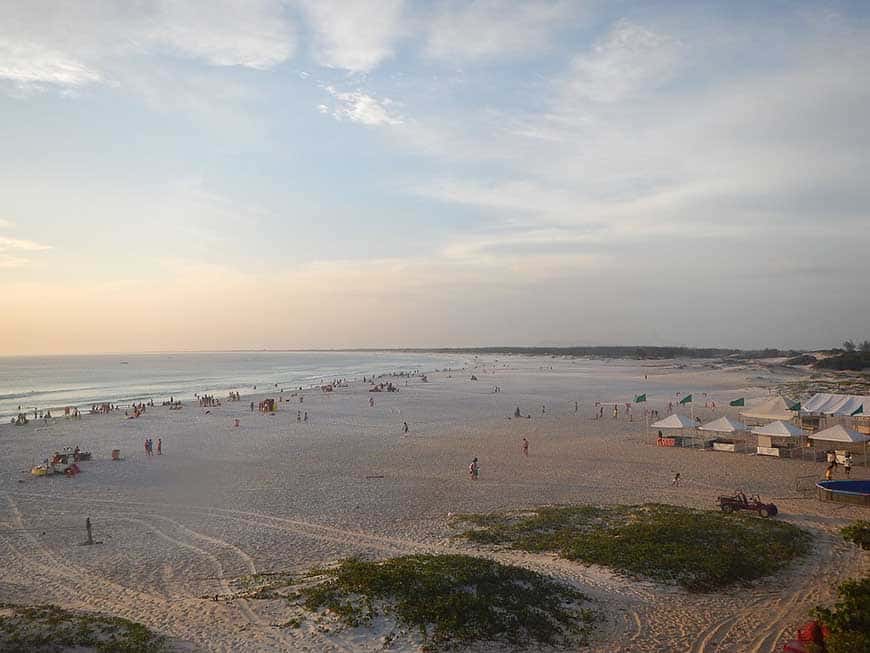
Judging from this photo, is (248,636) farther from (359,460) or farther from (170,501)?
(359,460)

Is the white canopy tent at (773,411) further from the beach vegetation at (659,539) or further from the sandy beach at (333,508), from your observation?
the beach vegetation at (659,539)

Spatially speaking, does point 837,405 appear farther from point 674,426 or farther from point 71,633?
point 71,633

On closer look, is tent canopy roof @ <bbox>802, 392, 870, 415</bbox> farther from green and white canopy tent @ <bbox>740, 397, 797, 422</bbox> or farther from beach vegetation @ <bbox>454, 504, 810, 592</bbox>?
beach vegetation @ <bbox>454, 504, 810, 592</bbox>

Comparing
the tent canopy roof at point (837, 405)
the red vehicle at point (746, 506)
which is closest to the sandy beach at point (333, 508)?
the red vehicle at point (746, 506)

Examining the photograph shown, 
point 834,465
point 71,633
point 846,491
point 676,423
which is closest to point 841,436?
point 834,465

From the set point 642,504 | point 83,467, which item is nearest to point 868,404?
point 642,504

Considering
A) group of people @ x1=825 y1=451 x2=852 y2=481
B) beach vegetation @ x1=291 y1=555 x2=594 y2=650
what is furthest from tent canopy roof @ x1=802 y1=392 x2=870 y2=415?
beach vegetation @ x1=291 y1=555 x2=594 y2=650

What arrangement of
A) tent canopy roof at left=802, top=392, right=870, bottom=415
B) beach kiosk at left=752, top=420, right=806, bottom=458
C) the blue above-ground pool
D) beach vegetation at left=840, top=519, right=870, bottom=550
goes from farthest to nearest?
tent canopy roof at left=802, top=392, right=870, bottom=415 → beach kiosk at left=752, top=420, right=806, bottom=458 → the blue above-ground pool → beach vegetation at left=840, top=519, right=870, bottom=550

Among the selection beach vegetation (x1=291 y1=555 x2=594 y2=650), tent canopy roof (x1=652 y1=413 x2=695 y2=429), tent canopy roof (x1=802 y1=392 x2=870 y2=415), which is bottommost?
beach vegetation (x1=291 y1=555 x2=594 y2=650)
